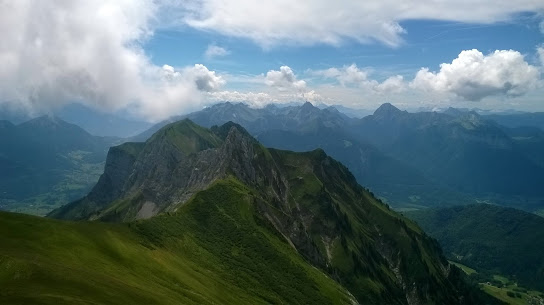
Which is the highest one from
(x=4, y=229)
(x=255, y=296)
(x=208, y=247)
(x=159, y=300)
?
(x=4, y=229)

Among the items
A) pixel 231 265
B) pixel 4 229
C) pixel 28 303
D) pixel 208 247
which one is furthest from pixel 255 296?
pixel 28 303

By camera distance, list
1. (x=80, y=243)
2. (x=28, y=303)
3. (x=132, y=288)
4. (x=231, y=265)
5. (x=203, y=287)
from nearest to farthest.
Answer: (x=28, y=303)
(x=132, y=288)
(x=80, y=243)
(x=203, y=287)
(x=231, y=265)

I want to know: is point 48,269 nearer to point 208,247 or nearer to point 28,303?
point 28,303

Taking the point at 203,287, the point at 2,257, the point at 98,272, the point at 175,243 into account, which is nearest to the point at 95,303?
the point at 2,257

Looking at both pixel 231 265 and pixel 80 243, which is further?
pixel 231 265

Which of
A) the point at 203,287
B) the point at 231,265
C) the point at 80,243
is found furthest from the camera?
the point at 231,265

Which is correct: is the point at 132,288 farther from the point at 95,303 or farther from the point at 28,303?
the point at 28,303

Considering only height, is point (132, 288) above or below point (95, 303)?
below
